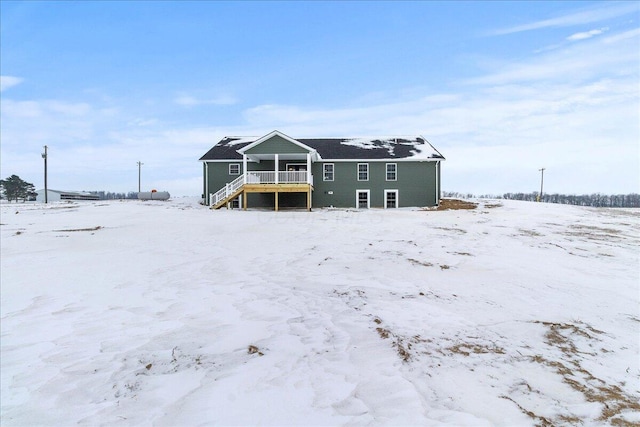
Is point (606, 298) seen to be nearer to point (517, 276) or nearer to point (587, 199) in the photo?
point (517, 276)

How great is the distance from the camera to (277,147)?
81.8 feet

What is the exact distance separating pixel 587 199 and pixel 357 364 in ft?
392

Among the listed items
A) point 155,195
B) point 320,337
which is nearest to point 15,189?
point 155,195

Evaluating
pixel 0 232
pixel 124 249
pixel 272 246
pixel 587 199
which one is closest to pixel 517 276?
pixel 272 246

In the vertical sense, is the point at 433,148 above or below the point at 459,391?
above

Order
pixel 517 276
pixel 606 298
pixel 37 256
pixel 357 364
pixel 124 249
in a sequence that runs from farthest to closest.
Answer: pixel 124 249
pixel 37 256
pixel 517 276
pixel 606 298
pixel 357 364

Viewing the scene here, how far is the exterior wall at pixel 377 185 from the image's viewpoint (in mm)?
27656

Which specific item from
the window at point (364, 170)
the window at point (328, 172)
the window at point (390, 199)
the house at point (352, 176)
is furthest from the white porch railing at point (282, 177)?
the window at point (390, 199)

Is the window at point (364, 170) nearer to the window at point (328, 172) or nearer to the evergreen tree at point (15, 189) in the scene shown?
the window at point (328, 172)

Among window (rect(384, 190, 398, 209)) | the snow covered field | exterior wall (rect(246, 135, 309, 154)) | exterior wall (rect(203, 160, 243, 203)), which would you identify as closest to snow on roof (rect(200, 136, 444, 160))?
exterior wall (rect(203, 160, 243, 203))

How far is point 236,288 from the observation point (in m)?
7.00

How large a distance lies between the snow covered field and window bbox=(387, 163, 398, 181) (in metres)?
17.9

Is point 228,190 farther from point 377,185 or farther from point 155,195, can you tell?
point 155,195

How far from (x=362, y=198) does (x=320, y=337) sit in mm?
23674
